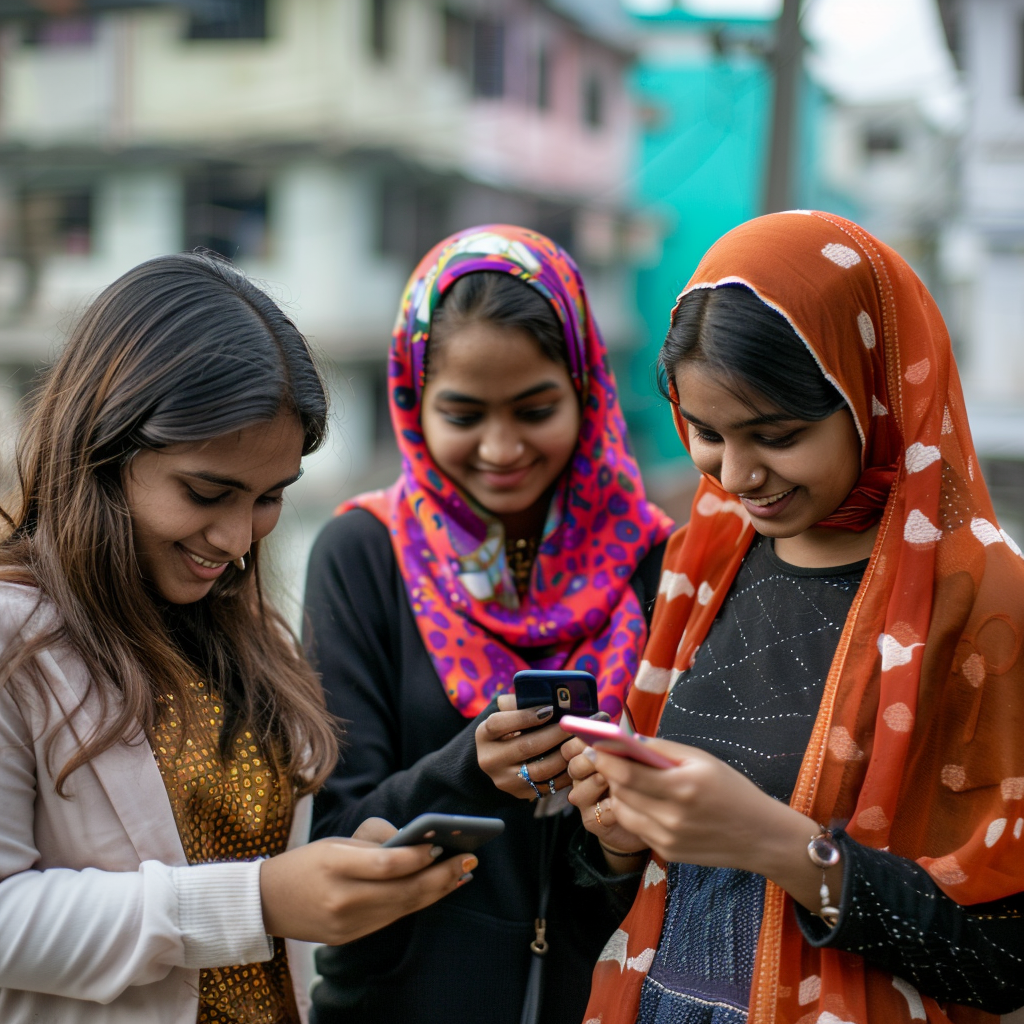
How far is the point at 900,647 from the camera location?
1574mm

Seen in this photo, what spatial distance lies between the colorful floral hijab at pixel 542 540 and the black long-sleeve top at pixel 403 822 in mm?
90

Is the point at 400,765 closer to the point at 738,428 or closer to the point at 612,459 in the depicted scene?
the point at 612,459

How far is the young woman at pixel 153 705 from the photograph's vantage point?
1.58 meters

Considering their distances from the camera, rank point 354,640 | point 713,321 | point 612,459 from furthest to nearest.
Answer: point 612,459 < point 354,640 < point 713,321

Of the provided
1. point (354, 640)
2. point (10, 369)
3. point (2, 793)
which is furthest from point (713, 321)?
point (10, 369)

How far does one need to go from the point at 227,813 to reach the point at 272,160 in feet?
48.4

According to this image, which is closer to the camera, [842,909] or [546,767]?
[842,909]

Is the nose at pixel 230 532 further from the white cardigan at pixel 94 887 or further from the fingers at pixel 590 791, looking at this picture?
the fingers at pixel 590 791

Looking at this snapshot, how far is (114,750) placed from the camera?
1.65 meters

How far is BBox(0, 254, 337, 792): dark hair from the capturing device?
168 centimetres

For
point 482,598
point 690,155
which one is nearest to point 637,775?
point 482,598

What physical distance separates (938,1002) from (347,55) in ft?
51.2

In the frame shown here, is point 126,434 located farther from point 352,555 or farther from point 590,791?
point 590,791

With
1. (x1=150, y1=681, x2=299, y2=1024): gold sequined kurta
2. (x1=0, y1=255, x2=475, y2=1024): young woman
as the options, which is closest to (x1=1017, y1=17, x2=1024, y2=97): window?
(x1=0, y1=255, x2=475, y2=1024): young woman
